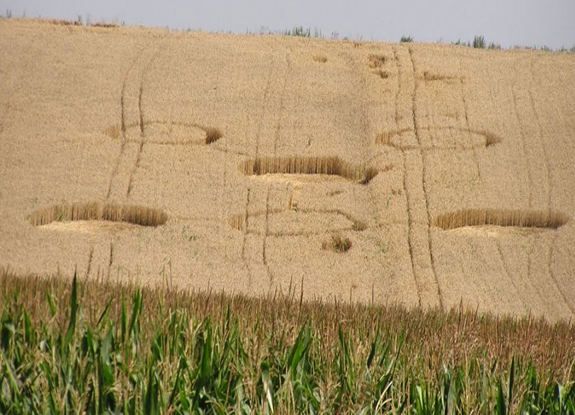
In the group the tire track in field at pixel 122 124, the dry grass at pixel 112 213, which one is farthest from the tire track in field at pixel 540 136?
the tire track in field at pixel 122 124

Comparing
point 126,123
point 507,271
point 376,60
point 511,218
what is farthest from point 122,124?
point 507,271

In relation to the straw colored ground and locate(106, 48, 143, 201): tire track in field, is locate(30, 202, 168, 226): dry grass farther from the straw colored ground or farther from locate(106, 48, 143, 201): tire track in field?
locate(106, 48, 143, 201): tire track in field

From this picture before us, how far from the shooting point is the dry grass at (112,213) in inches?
579

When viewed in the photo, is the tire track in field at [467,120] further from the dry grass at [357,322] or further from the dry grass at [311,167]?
the dry grass at [357,322]

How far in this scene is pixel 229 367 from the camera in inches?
332

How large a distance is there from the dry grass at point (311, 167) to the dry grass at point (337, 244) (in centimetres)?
180

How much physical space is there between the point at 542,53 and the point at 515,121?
9.77ft

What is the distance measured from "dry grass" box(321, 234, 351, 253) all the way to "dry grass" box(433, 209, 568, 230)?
1.71 metres

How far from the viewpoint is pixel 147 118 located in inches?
671

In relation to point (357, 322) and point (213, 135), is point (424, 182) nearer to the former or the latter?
point (213, 135)

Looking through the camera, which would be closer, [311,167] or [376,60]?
[311,167]

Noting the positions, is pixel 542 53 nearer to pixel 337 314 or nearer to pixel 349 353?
pixel 337 314

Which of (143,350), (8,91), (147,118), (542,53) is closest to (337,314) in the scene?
(143,350)

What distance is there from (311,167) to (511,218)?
2.68 m
